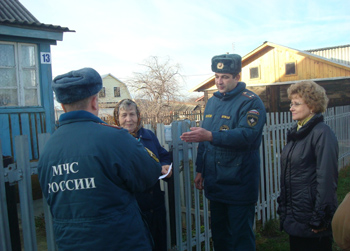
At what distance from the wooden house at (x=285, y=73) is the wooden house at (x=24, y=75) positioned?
534 inches

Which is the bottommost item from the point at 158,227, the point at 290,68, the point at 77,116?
the point at 158,227

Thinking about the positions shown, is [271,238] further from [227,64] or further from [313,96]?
[227,64]

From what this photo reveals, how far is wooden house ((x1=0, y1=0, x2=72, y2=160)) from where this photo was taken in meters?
7.04

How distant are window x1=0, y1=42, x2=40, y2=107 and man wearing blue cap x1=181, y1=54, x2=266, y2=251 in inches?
240

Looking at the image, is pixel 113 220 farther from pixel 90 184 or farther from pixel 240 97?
pixel 240 97

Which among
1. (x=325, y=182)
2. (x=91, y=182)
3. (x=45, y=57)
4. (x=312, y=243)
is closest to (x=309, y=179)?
(x=325, y=182)

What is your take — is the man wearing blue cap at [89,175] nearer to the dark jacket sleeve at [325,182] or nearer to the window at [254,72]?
the dark jacket sleeve at [325,182]

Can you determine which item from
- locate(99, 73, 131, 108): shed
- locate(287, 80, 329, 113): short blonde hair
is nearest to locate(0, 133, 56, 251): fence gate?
locate(287, 80, 329, 113): short blonde hair

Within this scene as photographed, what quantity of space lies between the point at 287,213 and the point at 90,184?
6.11 ft

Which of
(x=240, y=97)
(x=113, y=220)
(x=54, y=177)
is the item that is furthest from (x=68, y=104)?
(x=240, y=97)

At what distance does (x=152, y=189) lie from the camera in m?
2.71

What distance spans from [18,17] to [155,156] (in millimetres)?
6683

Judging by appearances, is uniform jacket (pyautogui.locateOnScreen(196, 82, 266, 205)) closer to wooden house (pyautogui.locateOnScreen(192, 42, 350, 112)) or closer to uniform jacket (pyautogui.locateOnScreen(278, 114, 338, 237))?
uniform jacket (pyautogui.locateOnScreen(278, 114, 338, 237))

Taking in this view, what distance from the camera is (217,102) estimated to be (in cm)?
305
